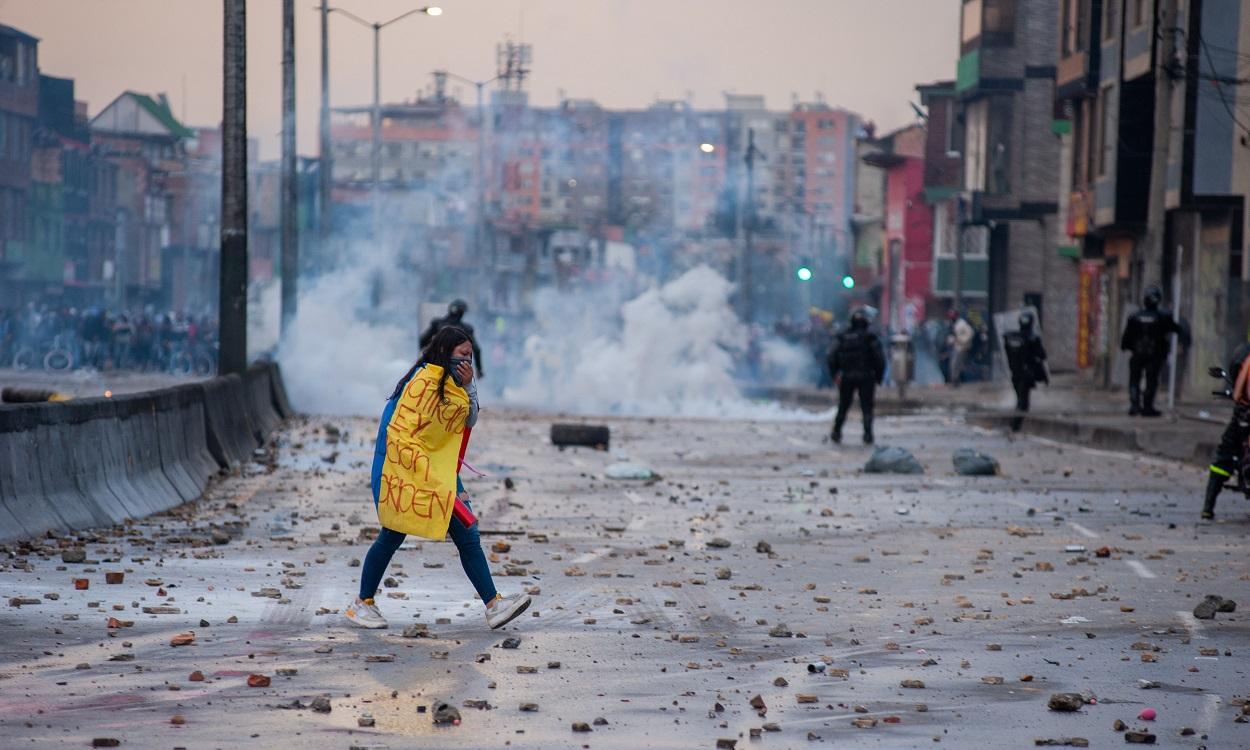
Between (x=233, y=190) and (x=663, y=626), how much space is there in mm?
15412

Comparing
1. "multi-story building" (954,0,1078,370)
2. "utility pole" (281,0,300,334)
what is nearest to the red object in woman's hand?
"utility pole" (281,0,300,334)

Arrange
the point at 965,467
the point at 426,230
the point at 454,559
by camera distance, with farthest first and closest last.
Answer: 1. the point at 426,230
2. the point at 965,467
3. the point at 454,559

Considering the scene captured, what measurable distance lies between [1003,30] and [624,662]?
5911cm

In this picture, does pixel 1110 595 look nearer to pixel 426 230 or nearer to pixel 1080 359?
pixel 1080 359

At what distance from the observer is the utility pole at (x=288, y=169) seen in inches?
1614

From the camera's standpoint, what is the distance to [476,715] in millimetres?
7434

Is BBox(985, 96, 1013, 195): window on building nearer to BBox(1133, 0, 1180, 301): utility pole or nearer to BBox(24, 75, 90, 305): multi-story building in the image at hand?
BBox(1133, 0, 1180, 301): utility pole

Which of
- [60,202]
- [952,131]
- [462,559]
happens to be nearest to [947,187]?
[952,131]

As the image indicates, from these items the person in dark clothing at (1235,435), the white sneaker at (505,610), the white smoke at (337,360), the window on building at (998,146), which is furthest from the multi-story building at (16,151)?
the white sneaker at (505,610)

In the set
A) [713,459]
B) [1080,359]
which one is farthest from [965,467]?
[1080,359]

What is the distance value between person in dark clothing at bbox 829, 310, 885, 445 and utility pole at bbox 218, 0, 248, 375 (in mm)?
7643

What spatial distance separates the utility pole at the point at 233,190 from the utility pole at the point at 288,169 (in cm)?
1547

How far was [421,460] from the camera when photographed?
9.54 meters

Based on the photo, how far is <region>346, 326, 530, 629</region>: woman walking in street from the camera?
951 cm
